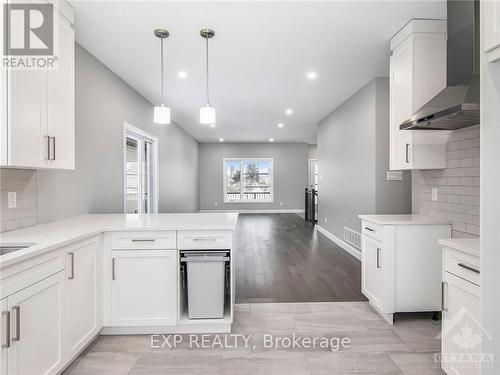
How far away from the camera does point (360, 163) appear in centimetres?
488

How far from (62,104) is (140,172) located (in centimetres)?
299

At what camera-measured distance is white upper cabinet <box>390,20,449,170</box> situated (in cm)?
274

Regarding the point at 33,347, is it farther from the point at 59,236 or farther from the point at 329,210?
the point at 329,210

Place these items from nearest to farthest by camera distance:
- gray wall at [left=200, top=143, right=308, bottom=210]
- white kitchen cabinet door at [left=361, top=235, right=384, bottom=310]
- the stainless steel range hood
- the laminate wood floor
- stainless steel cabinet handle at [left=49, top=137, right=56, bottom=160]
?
the stainless steel range hood < stainless steel cabinet handle at [left=49, top=137, right=56, bottom=160] < white kitchen cabinet door at [left=361, top=235, right=384, bottom=310] < the laminate wood floor < gray wall at [left=200, top=143, right=308, bottom=210]

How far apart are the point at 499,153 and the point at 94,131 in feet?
11.8

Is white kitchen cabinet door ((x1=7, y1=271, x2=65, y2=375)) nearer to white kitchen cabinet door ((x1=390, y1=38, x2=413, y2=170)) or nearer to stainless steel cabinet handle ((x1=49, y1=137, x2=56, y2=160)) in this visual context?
stainless steel cabinet handle ((x1=49, y1=137, x2=56, y2=160))

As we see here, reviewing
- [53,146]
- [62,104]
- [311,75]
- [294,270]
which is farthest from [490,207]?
[311,75]

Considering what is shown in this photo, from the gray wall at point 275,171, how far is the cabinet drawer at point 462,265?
31.9ft

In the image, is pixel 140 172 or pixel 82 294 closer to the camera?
pixel 82 294

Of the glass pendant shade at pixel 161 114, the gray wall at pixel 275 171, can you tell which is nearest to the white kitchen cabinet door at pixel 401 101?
the glass pendant shade at pixel 161 114

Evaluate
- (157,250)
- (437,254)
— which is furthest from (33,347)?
(437,254)

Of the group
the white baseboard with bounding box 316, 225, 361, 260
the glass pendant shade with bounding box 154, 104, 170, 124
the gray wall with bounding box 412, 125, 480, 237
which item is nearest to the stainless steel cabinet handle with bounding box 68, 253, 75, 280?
the glass pendant shade with bounding box 154, 104, 170, 124

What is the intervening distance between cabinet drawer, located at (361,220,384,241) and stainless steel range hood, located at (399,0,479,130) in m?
0.96

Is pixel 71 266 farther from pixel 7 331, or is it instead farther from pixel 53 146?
pixel 53 146
